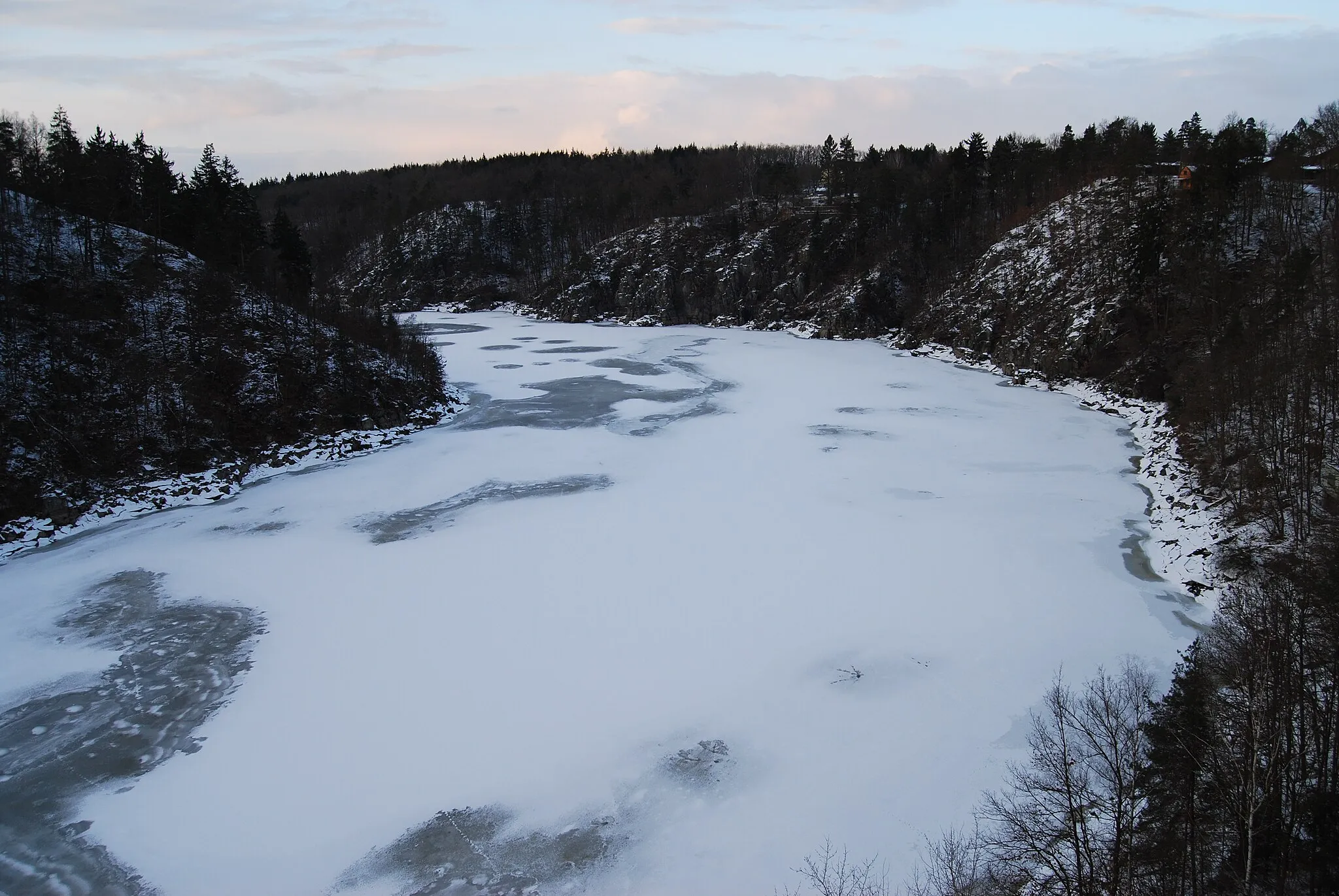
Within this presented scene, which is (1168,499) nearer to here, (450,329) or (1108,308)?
(1108,308)

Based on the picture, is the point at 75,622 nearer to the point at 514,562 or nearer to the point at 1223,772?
the point at 514,562

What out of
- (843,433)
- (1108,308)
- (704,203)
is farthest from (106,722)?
(704,203)

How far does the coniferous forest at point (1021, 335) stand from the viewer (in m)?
9.86

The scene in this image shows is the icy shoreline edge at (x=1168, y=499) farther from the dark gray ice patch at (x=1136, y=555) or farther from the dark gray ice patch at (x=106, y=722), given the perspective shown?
the dark gray ice patch at (x=106, y=722)

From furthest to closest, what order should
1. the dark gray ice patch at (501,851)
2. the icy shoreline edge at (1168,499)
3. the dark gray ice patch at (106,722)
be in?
the icy shoreline edge at (1168,499) → the dark gray ice patch at (106,722) → the dark gray ice patch at (501,851)

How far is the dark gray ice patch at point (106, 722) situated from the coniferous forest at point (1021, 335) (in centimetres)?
1003

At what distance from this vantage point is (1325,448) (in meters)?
20.3

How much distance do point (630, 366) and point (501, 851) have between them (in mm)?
45417

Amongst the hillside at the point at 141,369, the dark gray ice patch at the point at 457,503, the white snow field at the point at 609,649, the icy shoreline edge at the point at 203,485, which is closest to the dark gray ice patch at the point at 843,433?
the white snow field at the point at 609,649

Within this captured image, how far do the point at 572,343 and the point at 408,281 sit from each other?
52.2 m

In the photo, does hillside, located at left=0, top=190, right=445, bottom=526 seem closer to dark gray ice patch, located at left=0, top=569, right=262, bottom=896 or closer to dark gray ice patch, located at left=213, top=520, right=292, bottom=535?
dark gray ice patch, located at left=213, top=520, right=292, bottom=535

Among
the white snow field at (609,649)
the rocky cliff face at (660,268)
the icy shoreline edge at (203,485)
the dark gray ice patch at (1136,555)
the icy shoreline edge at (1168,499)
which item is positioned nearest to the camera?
the white snow field at (609,649)

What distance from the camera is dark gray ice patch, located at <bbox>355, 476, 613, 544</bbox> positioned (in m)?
23.5

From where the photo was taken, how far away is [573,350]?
64.1 meters
